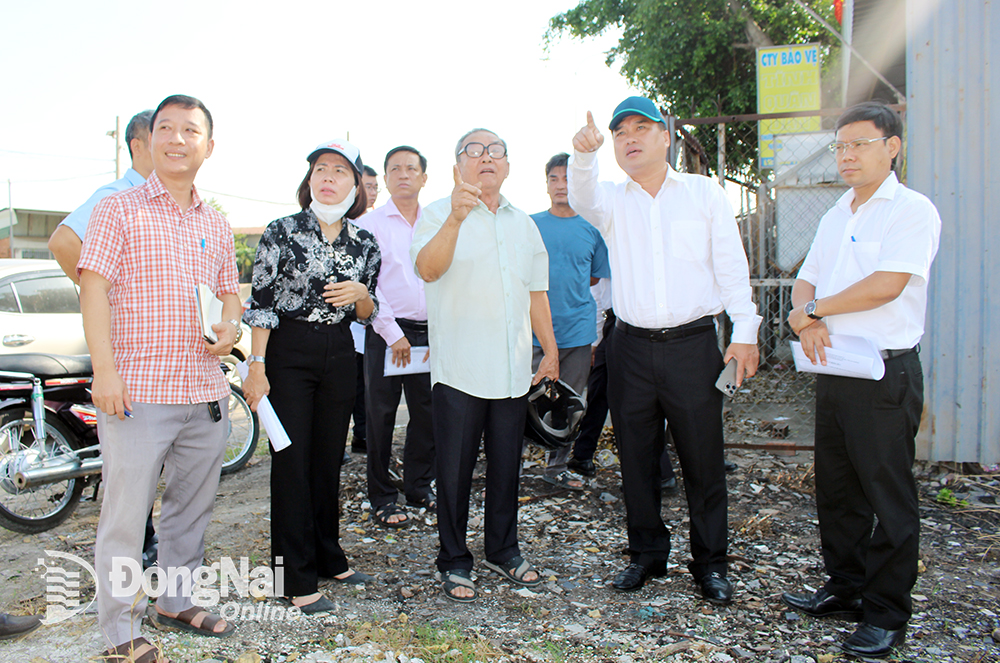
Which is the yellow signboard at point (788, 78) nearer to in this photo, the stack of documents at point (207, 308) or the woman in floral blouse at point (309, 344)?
the woman in floral blouse at point (309, 344)

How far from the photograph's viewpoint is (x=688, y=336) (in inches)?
118

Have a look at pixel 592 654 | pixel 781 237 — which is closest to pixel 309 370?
pixel 592 654

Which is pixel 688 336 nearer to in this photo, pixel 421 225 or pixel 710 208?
pixel 710 208

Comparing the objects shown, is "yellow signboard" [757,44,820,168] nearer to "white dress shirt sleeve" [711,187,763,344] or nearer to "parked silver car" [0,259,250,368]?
"white dress shirt sleeve" [711,187,763,344]

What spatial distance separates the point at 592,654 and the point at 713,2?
50.9 feet

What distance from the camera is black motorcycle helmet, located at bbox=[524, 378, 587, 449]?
359 centimetres

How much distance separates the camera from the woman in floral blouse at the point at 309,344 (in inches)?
111

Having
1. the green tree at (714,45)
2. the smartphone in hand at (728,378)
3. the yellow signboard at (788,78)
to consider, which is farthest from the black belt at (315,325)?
the green tree at (714,45)

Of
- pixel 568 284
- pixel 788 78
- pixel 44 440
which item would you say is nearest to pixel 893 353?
pixel 568 284

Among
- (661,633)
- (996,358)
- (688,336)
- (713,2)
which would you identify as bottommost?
(661,633)

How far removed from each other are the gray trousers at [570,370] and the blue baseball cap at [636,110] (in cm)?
187

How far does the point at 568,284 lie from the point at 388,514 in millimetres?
1833

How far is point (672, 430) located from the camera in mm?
3104

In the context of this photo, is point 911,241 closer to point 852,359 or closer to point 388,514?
point 852,359
